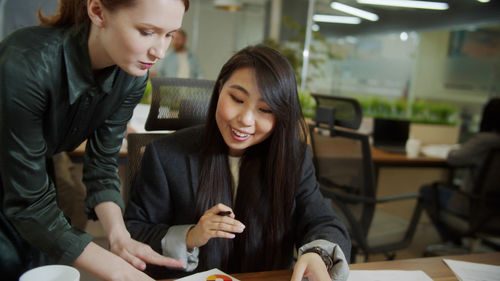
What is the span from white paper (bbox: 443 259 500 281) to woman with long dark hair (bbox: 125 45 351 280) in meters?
0.30

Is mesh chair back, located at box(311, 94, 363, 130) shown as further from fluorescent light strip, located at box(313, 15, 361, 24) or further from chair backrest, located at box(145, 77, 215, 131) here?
fluorescent light strip, located at box(313, 15, 361, 24)

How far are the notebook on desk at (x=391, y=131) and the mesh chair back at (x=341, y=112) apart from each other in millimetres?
1261

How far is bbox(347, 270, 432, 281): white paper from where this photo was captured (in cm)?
107

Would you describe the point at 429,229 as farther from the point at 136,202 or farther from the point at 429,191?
the point at 136,202

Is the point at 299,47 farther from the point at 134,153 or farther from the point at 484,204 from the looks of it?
the point at 134,153

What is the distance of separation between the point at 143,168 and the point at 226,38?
6260mm

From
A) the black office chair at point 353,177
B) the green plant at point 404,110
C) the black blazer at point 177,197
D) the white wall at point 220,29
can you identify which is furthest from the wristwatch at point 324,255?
the white wall at point 220,29

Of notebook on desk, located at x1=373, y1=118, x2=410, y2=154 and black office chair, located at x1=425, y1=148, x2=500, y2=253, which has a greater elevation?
notebook on desk, located at x1=373, y1=118, x2=410, y2=154

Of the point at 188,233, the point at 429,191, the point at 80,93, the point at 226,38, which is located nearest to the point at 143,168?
the point at 188,233

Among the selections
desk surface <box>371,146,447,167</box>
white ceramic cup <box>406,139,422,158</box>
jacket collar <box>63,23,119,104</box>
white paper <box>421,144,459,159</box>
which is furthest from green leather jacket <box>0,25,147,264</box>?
white paper <box>421,144,459,159</box>

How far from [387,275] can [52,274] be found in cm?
82

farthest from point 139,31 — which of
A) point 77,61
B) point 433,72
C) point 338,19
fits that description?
point 338,19

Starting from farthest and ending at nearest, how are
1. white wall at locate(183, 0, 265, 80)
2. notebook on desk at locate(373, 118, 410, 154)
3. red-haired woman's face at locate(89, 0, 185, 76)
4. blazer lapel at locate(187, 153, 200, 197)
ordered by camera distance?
white wall at locate(183, 0, 265, 80)
notebook on desk at locate(373, 118, 410, 154)
blazer lapel at locate(187, 153, 200, 197)
red-haired woman's face at locate(89, 0, 185, 76)

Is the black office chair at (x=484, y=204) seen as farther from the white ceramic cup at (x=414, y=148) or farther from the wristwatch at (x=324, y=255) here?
the wristwatch at (x=324, y=255)
